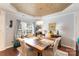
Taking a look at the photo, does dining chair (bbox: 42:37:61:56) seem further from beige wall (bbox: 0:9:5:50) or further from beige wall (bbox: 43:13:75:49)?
beige wall (bbox: 0:9:5:50)

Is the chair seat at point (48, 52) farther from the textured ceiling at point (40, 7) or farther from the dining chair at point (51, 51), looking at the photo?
the textured ceiling at point (40, 7)

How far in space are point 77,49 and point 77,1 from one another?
0.78 metres

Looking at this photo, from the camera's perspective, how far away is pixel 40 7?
1597mm

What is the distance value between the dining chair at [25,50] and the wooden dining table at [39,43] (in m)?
0.06

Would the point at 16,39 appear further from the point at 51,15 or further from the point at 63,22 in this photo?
the point at 63,22

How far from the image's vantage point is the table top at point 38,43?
5.32 ft

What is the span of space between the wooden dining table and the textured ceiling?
470 millimetres

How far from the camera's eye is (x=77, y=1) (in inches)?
61.3

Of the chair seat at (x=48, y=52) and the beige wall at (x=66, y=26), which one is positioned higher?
the beige wall at (x=66, y=26)

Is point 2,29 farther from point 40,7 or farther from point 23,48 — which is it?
point 40,7

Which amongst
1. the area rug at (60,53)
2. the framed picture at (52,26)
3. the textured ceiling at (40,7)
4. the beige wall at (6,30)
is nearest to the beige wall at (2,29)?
the beige wall at (6,30)

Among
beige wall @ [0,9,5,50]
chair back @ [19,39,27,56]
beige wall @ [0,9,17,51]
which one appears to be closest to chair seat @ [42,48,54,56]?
chair back @ [19,39,27,56]

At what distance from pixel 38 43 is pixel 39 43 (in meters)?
0.02

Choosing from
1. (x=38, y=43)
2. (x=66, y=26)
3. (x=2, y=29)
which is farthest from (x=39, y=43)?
(x=2, y=29)
